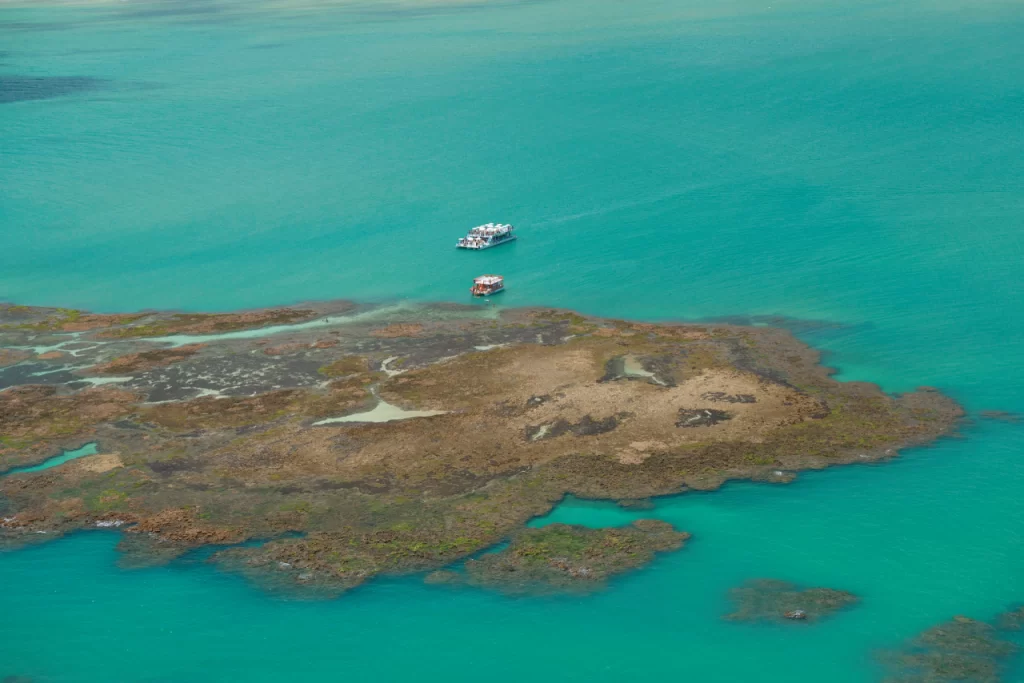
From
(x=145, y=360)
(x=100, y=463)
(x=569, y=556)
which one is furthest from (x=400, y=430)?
(x=145, y=360)

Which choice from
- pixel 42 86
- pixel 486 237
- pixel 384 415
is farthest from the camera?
pixel 42 86

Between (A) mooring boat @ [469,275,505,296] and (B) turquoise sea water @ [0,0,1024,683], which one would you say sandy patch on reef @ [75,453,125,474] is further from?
(A) mooring boat @ [469,275,505,296]

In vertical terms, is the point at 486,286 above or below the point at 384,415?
above

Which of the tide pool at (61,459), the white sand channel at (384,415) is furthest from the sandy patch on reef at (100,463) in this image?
the white sand channel at (384,415)

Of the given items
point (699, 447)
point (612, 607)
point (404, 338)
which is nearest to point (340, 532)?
point (612, 607)

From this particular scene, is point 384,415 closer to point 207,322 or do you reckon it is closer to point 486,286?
point 486,286

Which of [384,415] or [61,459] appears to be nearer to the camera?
[61,459]

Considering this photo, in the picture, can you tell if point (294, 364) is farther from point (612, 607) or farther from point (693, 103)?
point (693, 103)
